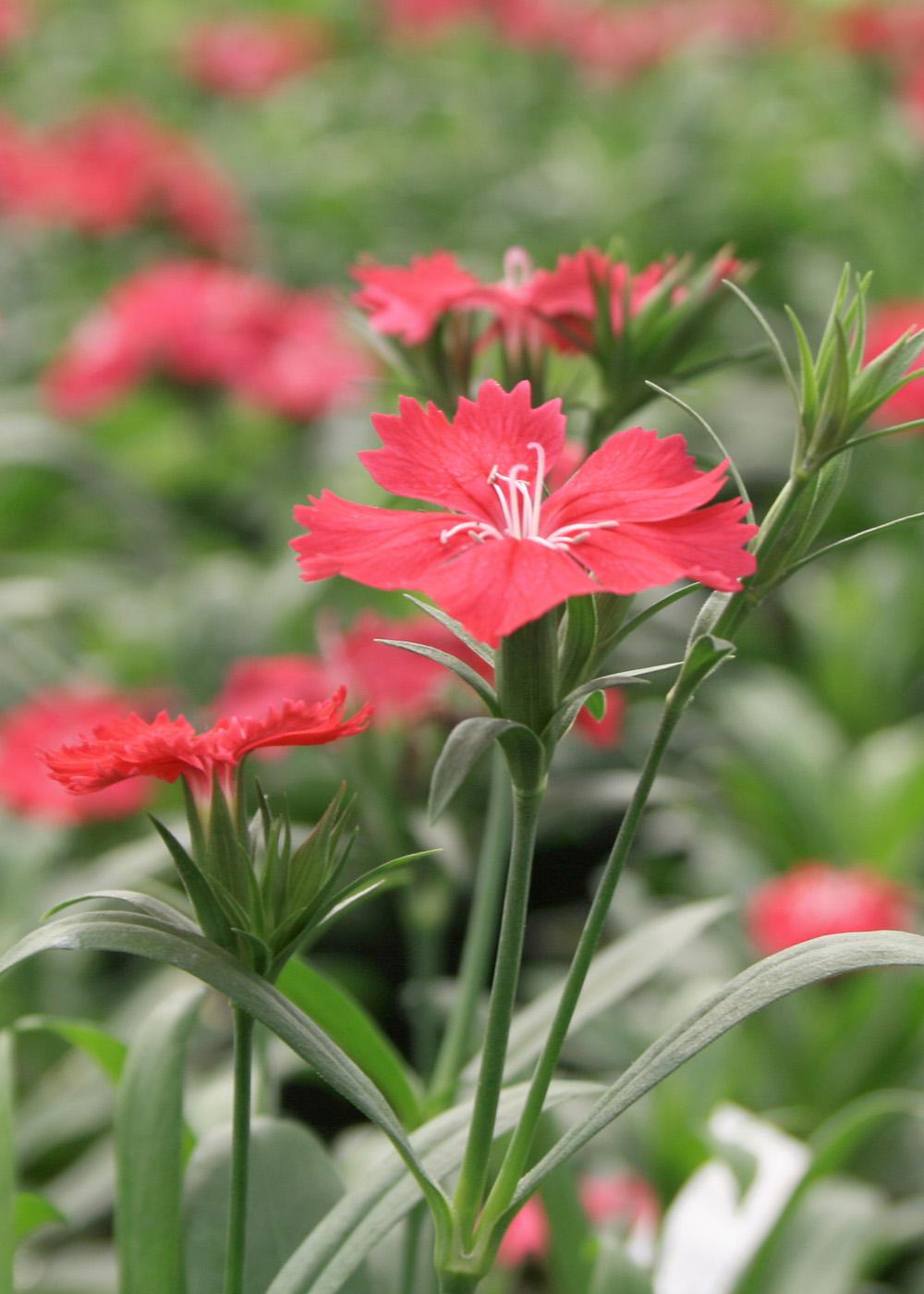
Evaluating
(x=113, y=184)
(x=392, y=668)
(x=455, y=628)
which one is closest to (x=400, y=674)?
(x=392, y=668)

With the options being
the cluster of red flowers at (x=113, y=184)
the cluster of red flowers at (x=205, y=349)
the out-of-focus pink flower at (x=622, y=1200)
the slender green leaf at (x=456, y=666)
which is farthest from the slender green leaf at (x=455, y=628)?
the cluster of red flowers at (x=113, y=184)

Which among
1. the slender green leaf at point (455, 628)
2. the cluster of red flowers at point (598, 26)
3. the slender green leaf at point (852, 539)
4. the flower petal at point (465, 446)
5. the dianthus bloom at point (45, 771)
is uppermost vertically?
the cluster of red flowers at point (598, 26)

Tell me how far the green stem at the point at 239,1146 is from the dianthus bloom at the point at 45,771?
0.70m

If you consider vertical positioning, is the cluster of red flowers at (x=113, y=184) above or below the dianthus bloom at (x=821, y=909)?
above

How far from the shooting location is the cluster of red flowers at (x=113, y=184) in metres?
2.11

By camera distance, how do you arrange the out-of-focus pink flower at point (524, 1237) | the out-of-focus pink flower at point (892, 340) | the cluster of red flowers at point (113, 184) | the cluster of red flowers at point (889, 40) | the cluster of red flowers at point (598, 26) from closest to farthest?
1. the out-of-focus pink flower at point (524, 1237)
2. the out-of-focus pink flower at point (892, 340)
3. the cluster of red flowers at point (113, 184)
4. the cluster of red flowers at point (889, 40)
5. the cluster of red flowers at point (598, 26)

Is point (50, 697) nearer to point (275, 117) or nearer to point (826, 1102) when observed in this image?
point (826, 1102)

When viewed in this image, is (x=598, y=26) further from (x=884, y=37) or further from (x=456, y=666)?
(x=456, y=666)

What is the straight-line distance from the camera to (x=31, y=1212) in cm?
74

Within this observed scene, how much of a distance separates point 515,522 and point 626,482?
38 millimetres

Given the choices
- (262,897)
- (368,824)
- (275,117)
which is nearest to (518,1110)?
(262,897)

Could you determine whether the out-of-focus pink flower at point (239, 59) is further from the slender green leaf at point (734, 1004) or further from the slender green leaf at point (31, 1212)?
the slender green leaf at point (734, 1004)

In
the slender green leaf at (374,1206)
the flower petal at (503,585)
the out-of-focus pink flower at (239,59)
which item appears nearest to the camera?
the flower petal at (503,585)

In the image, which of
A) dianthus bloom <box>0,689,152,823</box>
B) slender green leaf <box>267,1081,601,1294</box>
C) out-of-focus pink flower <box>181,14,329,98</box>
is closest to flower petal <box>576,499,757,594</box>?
slender green leaf <box>267,1081,601,1294</box>
